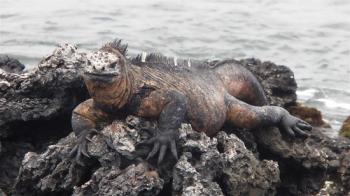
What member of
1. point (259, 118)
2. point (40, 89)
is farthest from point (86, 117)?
point (259, 118)

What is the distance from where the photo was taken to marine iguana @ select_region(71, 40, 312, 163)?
627 centimetres

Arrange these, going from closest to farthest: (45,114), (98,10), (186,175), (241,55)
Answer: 1. (186,175)
2. (45,114)
3. (241,55)
4. (98,10)

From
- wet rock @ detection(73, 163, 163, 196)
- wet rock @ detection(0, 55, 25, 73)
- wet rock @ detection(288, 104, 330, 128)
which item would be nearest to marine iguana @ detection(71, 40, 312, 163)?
wet rock @ detection(73, 163, 163, 196)

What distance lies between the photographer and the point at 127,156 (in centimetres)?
599

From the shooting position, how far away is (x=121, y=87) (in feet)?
21.2

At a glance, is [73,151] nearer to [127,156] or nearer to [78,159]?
[78,159]

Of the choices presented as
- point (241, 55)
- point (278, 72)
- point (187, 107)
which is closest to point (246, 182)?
point (187, 107)

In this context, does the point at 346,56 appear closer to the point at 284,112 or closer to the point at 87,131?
the point at 284,112

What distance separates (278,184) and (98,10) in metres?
13.1

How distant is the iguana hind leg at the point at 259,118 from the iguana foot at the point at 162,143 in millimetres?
1397

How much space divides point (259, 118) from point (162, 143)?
164 centimetres

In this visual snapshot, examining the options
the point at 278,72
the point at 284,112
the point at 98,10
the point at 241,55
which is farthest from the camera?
the point at 98,10

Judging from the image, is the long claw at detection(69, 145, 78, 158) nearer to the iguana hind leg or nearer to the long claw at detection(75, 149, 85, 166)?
the long claw at detection(75, 149, 85, 166)

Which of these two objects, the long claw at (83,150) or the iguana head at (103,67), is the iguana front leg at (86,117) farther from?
the iguana head at (103,67)
